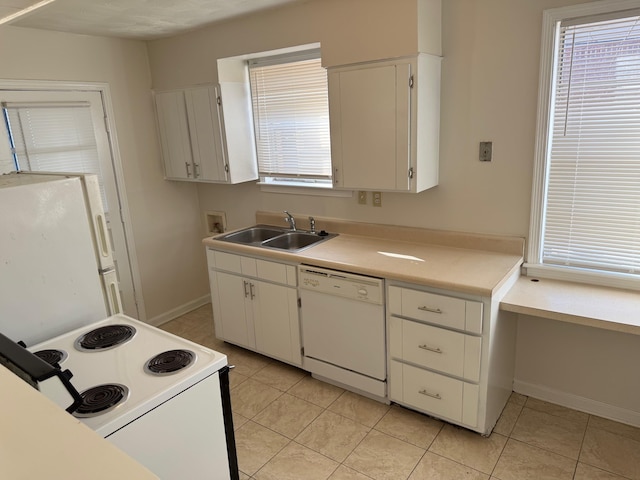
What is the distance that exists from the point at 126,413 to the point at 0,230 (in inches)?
37.7

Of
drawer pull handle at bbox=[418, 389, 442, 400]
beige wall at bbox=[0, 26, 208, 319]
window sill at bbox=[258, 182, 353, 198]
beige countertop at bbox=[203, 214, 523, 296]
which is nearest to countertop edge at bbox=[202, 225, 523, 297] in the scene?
beige countertop at bbox=[203, 214, 523, 296]

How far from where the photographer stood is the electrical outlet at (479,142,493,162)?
8.76ft

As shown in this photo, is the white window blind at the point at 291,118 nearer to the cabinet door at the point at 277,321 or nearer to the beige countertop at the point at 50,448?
the cabinet door at the point at 277,321

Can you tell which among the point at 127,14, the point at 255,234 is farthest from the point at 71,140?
the point at 255,234

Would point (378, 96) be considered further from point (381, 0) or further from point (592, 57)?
point (592, 57)

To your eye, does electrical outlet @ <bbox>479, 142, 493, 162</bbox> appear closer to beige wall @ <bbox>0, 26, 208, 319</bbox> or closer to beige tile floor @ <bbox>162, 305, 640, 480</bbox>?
beige tile floor @ <bbox>162, 305, 640, 480</bbox>

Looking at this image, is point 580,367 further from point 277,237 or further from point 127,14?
point 127,14

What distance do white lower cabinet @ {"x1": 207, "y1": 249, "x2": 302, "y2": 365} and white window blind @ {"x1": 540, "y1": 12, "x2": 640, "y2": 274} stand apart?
169cm

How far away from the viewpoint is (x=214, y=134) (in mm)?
3607

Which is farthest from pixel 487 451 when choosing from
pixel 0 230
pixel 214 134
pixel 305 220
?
pixel 214 134

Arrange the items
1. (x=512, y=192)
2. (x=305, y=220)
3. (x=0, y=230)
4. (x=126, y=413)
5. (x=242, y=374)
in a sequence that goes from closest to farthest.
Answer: (x=126, y=413) < (x=0, y=230) < (x=512, y=192) < (x=242, y=374) < (x=305, y=220)

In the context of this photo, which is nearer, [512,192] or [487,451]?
[487,451]

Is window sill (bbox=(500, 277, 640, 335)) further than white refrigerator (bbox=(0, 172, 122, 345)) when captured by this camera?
Yes

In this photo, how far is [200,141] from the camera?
12.2 ft
